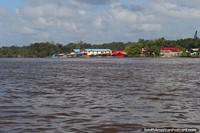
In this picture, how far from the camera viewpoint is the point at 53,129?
38.4 feet

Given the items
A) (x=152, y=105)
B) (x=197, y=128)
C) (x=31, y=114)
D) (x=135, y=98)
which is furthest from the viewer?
(x=135, y=98)

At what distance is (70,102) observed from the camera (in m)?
18.0

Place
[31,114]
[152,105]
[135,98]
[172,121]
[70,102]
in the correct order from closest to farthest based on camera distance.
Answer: [172,121]
[31,114]
[152,105]
[70,102]
[135,98]

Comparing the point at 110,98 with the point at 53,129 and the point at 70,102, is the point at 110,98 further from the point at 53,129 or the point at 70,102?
the point at 53,129

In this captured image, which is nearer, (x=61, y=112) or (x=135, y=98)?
(x=61, y=112)

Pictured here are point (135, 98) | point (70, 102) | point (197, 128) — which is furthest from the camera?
point (135, 98)

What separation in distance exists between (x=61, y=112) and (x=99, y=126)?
10.5 feet

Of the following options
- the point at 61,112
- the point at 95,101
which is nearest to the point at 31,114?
the point at 61,112

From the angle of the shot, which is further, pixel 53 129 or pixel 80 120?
pixel 80 120

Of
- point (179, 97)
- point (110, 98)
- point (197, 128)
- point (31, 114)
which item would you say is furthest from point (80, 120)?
point (179, 97)

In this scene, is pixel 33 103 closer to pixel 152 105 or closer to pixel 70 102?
pixel 70 102

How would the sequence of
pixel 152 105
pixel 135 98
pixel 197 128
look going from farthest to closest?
pixel 135 98 < pixel 152 105 < pixel 197 128

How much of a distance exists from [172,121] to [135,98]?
258 inches

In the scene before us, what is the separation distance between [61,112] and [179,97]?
780cm
